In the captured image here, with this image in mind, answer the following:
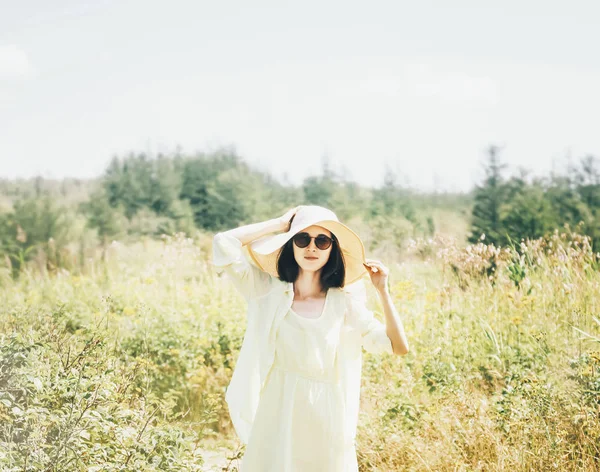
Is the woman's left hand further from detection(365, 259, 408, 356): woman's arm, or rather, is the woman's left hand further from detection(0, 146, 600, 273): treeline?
detection(0, 146, 600, 273): treeline

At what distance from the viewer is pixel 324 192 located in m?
17.0

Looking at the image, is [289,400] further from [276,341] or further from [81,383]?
[81,383]

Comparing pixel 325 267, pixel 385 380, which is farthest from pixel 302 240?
pixel 385 380

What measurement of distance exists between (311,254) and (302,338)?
1.15 ft

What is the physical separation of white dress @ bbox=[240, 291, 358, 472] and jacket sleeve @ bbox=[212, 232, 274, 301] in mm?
219

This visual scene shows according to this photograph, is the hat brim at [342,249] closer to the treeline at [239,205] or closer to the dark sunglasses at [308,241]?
the dark sunglasses at [308,241]

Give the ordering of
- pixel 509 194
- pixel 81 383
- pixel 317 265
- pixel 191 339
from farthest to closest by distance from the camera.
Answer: pixel 509 194 < pixel 191 339 < pixel 317 265 < pixel 81 383

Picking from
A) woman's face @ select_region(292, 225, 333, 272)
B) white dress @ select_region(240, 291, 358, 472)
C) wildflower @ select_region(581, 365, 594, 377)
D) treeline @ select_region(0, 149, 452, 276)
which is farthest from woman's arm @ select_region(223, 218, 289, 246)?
treeline @ select_region(0, 149, 452, 276)

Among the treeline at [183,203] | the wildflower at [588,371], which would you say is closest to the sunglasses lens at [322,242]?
the wildflower at [588,371]

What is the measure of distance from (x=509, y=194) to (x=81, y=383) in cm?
1125

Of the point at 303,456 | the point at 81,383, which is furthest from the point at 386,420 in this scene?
the point at 81,383

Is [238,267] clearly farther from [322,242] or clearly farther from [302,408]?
[302,408]

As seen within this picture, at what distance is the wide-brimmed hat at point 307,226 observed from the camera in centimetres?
263

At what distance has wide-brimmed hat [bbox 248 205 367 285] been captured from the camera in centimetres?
263
